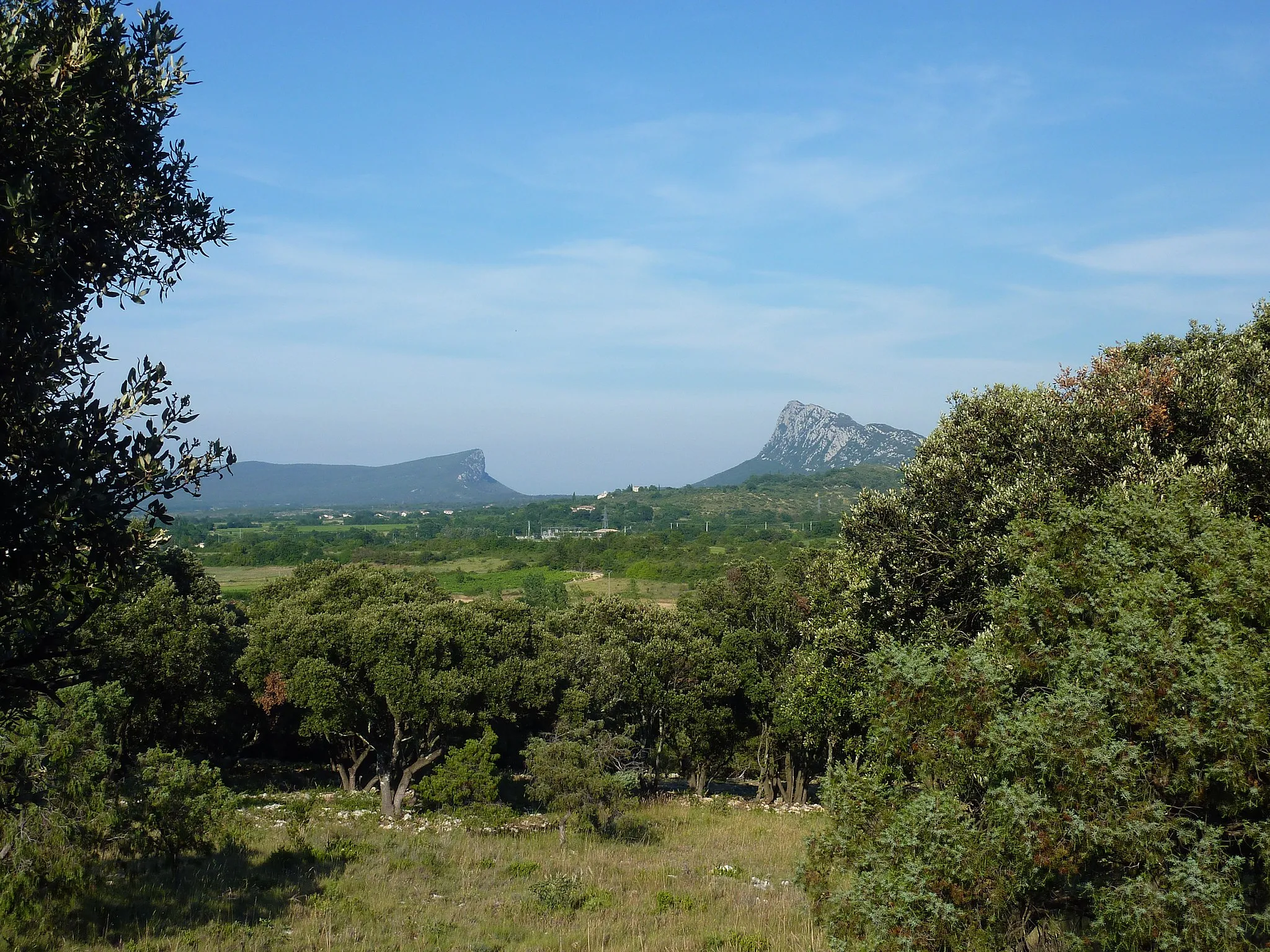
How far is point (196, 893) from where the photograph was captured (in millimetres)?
17234

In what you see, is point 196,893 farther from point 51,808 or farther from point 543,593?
point 543,593

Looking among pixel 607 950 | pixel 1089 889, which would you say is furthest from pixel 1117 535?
pixel 607 950

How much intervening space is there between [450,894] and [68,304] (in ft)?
56.4

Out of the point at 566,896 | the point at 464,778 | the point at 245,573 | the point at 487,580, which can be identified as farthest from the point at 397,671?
the point at 245,573

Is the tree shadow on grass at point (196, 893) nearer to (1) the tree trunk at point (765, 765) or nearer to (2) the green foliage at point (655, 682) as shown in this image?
(2) the green foliage at point (655, 682)

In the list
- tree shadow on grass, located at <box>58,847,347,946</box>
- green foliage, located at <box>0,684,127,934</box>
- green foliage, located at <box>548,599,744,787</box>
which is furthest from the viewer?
green foliage, located at <box>548,599,744,787</box>

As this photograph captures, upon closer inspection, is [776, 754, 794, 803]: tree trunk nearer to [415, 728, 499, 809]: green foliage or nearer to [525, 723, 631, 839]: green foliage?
[525, 723, 631, 839]: green foliage

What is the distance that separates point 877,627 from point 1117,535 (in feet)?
26.4

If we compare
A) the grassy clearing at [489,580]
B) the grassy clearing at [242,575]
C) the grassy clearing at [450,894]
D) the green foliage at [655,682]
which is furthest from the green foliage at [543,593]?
the grassy clearing at [450,894]

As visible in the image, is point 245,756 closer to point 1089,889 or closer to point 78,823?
point 78,823

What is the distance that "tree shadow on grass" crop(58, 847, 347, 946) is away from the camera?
14.7 metres

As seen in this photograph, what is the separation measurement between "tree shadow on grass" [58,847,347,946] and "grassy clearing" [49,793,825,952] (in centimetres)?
5

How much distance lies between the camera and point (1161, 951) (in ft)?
28.8

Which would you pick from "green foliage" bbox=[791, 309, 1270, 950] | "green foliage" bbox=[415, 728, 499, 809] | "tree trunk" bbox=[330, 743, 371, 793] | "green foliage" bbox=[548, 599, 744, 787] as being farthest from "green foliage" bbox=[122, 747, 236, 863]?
"green foliage" bbox=[548, 599, 744, 787]
